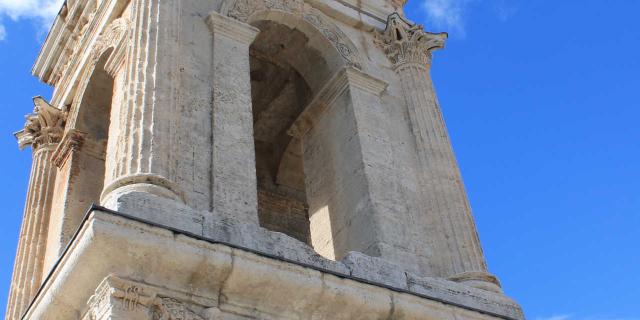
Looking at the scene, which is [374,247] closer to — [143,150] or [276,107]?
[143,150]

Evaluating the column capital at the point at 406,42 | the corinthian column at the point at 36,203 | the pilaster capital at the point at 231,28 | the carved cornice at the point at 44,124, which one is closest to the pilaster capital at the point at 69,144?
the corinthian column at the point at 36,203

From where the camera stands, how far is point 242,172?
9203 millimetres

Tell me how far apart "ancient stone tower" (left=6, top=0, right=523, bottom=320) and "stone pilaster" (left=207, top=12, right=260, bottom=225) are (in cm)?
2

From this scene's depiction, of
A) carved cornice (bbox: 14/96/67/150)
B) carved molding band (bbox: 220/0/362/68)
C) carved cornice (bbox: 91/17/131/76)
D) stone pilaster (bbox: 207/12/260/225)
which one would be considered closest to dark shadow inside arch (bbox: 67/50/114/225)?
→ carved cornice (bbox: 91/17/131/76)

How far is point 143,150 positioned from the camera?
8445 millimetres

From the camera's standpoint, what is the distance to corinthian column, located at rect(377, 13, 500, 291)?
32.9ft

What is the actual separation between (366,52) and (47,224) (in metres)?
4.97

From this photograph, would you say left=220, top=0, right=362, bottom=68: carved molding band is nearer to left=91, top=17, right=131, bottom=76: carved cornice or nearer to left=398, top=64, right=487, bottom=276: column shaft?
left=398, top=64, right=487, bottom=276: column shaft

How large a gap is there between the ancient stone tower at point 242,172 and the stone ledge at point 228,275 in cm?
1

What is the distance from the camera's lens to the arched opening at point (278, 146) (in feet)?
45.9

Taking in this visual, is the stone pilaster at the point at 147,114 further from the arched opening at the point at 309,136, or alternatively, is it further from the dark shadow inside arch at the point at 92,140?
the dark shadow inside arch at the point at 92,140

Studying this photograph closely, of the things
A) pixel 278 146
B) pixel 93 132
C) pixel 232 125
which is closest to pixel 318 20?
pixel 278 146

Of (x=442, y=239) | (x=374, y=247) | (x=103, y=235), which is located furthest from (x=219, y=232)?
(x=442, y=239)

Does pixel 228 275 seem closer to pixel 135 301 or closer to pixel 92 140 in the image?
pixel 135 301
